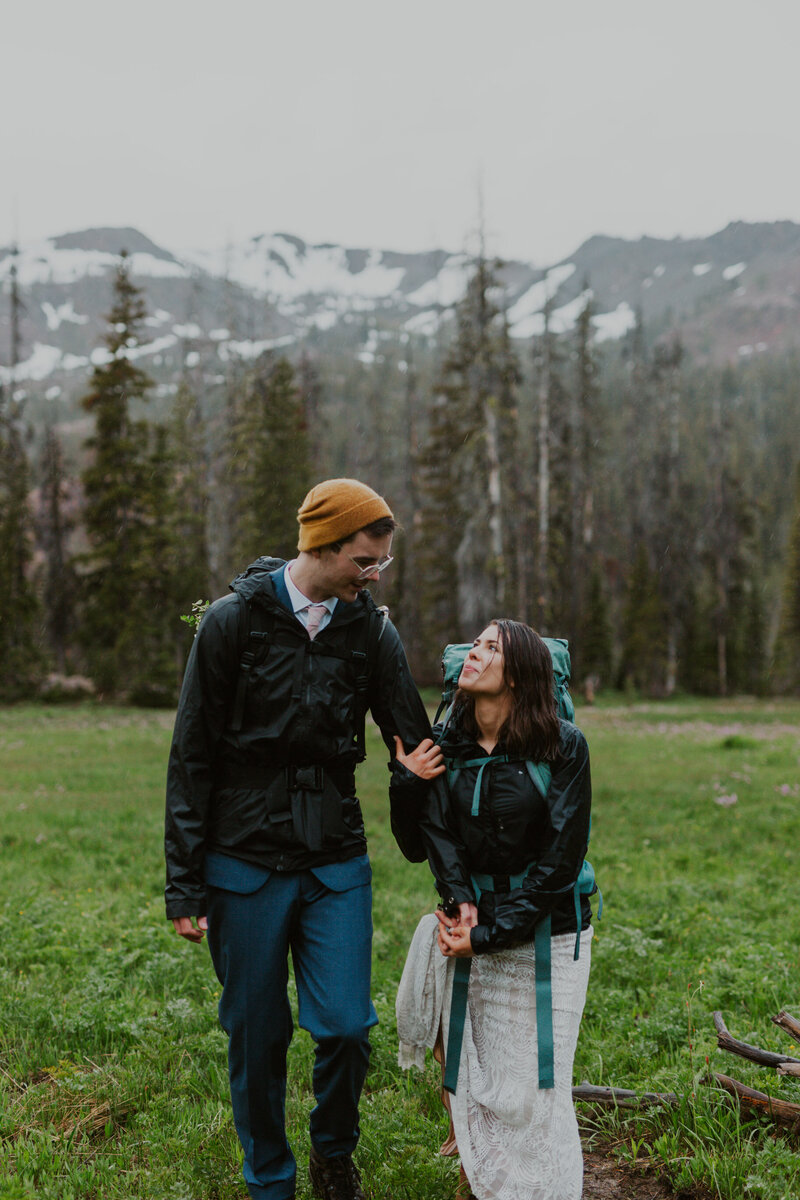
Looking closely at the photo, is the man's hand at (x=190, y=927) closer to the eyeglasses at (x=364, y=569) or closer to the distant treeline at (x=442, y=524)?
the eyeglasses at (x=364, y=569)

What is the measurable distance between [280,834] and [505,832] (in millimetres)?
850

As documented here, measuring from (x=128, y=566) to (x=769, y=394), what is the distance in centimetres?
10495

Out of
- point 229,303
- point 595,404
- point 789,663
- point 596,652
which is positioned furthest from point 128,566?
point 789,663

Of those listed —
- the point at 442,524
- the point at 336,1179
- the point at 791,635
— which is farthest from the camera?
the point at 791,635

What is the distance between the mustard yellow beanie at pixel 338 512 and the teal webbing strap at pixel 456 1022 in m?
1.74

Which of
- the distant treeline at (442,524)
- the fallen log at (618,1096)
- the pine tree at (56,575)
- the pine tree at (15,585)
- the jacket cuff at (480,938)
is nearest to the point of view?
the jacket cuff at (480,938)

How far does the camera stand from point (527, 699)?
348 centimetres

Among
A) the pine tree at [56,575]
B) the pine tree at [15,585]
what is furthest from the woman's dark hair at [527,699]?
the pine tree at [56,575]

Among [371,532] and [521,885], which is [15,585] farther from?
[521,885]

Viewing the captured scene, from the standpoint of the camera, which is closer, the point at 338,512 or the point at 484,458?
the point at 338,512

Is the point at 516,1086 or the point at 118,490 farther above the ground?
the point at 118,490

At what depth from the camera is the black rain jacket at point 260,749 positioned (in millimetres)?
3395

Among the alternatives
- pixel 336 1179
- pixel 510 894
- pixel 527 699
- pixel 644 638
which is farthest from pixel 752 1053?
pixel 644 638

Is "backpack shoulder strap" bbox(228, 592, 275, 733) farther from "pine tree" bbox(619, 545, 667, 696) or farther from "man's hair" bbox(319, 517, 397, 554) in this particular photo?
"pine tree" bbox(619, 545, 667, 696)
